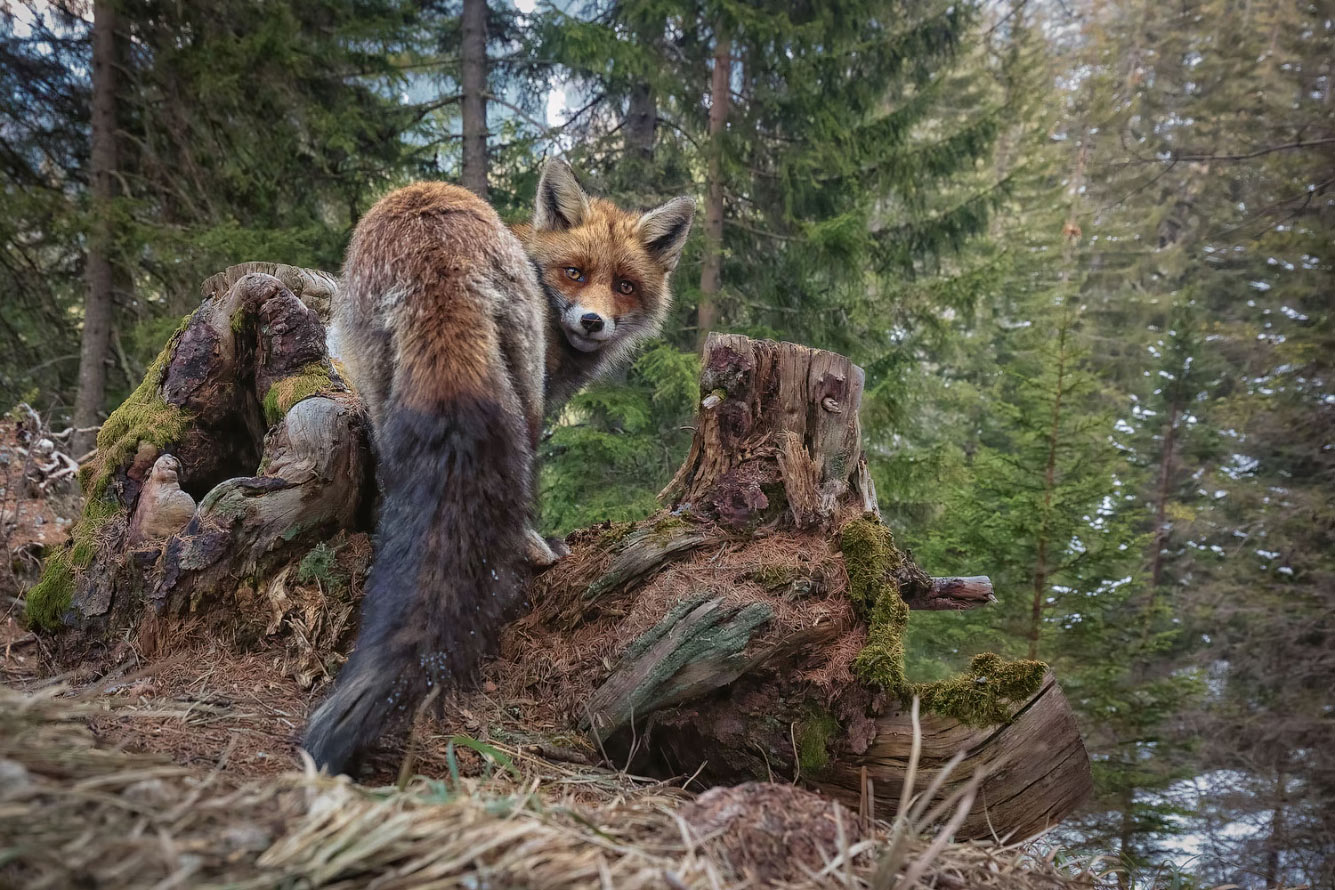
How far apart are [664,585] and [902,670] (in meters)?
0.87

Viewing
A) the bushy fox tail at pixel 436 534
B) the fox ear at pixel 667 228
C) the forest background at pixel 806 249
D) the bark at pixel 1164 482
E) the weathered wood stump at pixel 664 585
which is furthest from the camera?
the bark at pixel 1164 482

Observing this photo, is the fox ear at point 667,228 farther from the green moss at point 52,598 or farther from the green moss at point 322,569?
the green moss at point 52,598

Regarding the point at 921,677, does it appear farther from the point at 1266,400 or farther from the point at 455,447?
the point at 455,447

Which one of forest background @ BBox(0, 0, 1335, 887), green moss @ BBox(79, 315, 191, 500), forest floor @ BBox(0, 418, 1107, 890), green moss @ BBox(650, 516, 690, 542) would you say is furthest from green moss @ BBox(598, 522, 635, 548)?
forest background @ BBox(0, 0, 1335, 887)

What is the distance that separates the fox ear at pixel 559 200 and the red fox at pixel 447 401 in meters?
0.02

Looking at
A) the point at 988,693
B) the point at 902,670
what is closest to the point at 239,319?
the point at 902,670

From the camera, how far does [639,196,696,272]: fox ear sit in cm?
405

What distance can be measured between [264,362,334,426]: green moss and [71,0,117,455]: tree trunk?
16.4 ft

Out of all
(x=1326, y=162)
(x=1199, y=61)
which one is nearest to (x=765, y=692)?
(x=1326, y=162)

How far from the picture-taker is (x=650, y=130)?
10070 millimetres

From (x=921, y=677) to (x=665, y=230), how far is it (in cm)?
662

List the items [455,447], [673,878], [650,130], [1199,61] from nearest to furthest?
1. [673,878]
2. [455,447]
3. [650,130]
4. [1199,61]

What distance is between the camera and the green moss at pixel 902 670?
221 cm

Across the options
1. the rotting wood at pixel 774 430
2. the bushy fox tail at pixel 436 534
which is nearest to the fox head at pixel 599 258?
the rotting wood at pixel 774 430
